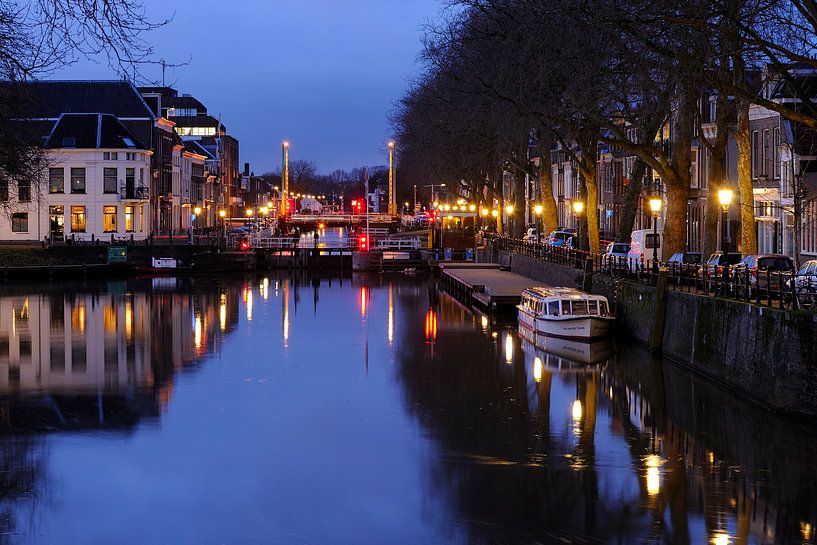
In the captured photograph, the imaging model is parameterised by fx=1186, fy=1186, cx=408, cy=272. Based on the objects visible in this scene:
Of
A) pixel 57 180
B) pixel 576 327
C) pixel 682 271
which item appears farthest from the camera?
pixel 57 180

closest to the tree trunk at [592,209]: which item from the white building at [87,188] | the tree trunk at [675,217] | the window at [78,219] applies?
the tree trunk at [675,217]

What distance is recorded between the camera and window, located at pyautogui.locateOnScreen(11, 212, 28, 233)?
9250 centimetres

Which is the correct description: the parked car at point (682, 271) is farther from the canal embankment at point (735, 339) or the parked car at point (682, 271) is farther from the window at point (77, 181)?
the window at point (77, 181)

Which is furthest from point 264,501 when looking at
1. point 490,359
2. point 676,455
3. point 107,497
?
point 490,359

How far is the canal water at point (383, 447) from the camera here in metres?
19.9

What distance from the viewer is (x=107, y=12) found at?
14.7 m

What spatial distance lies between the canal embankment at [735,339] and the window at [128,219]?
6134 centimetres

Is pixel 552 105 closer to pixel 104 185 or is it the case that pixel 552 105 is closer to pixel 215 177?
pixel 104 185

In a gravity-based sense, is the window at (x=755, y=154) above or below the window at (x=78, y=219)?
above

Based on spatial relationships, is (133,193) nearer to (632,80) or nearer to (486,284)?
(486,284)

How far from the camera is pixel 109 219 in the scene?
9631 centimetres

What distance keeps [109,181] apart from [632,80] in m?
66.2

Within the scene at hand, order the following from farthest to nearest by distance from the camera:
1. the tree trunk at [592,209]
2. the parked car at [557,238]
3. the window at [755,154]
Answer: the parked car at [557,238] → the window at [755,154] → the tree trunk at [592,209]

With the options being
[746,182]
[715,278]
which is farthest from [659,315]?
[746,182]
